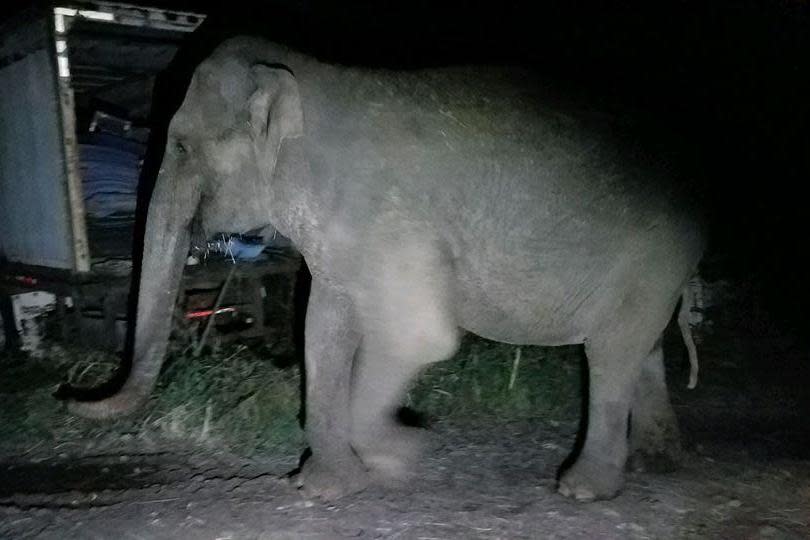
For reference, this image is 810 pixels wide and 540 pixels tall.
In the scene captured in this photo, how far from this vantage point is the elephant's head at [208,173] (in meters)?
2.93

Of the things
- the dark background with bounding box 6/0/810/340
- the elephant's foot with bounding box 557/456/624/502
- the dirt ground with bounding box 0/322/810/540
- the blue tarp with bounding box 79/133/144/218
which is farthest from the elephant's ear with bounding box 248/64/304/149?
the blue tarp with bounding box 79/133/144/218

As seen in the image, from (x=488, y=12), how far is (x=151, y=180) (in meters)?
4.27

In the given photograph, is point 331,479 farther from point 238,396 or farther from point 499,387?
point 499,387

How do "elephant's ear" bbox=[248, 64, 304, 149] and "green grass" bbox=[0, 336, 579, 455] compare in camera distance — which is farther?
"green grass" bbox=[0, 336, 579, 455]

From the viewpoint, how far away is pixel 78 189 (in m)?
4.64

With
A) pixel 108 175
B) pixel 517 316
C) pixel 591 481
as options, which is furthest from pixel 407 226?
pixel 108 175

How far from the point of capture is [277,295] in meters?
5.65

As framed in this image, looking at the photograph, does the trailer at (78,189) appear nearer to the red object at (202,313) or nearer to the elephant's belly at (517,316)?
the red object at (202,313)

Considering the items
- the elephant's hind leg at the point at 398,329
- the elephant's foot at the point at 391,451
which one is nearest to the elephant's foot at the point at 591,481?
the elephant's foot at the point at 391,451

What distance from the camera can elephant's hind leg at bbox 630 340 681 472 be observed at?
3.60m

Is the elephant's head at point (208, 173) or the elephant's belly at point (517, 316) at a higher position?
the elephant's head at point (208, 173)

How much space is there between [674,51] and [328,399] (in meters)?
4.61

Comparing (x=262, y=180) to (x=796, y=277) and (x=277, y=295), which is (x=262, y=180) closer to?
(x=277, y=295)

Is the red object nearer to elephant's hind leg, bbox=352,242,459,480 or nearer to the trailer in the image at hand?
the trailer
